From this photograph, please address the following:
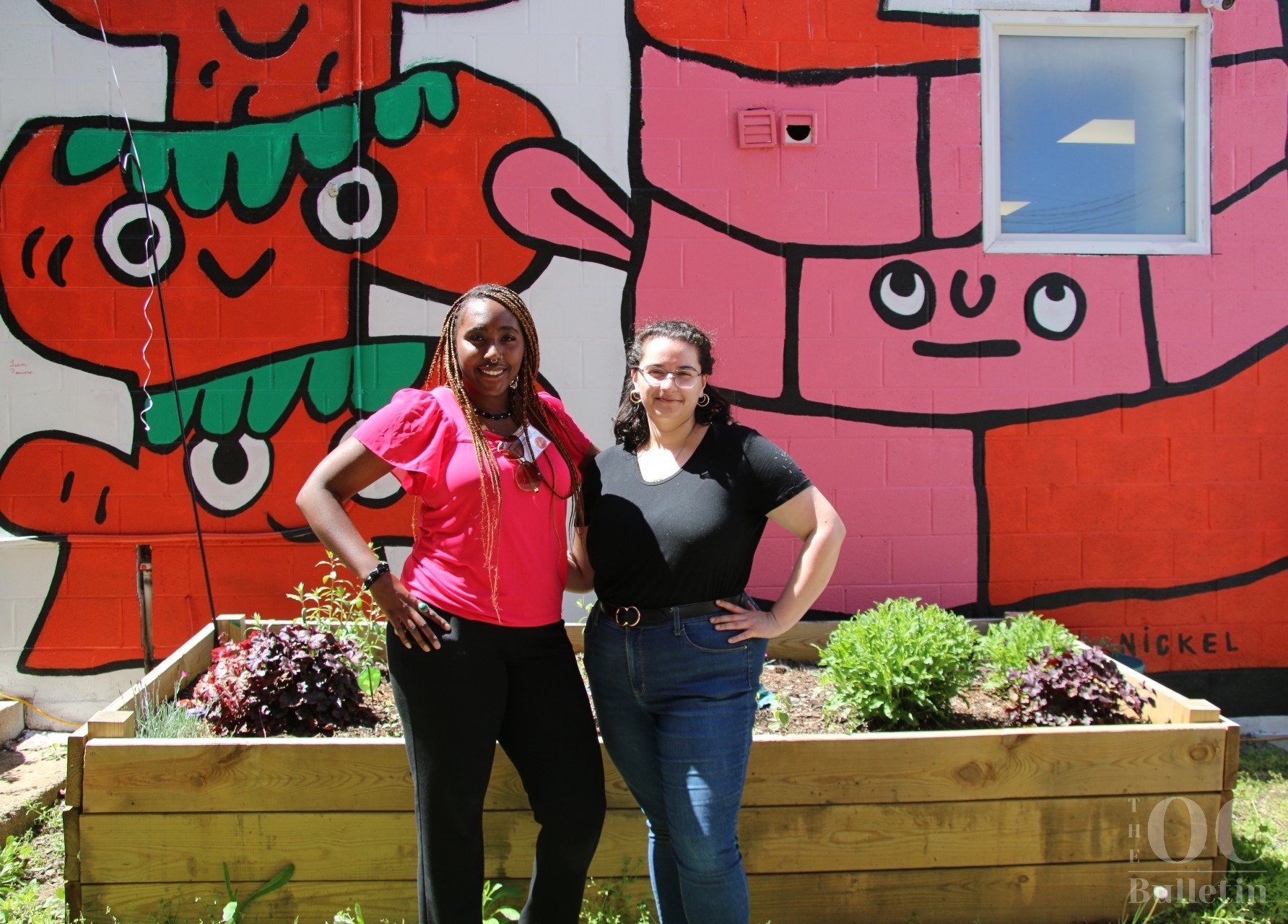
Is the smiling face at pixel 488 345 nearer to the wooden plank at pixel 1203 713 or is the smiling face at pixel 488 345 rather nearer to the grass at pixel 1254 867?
the wooden plank at pixel 1203 713

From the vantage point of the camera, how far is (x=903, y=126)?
407 cm

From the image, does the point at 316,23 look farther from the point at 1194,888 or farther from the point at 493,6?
the point at 1194,888

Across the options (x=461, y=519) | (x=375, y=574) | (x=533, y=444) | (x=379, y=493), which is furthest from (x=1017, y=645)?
(x=379, y=493)

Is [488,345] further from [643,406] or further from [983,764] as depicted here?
[983,764]

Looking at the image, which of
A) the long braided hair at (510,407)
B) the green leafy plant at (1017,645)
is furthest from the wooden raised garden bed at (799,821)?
the long braided hair at (510,407)

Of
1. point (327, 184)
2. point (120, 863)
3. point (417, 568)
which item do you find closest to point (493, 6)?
point (327, 184)

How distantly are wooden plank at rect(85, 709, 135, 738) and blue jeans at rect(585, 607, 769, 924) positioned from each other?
141 centimetres

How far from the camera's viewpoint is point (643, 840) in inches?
99.5

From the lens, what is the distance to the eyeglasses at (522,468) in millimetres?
2057

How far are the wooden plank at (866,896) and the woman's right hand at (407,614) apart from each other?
37.4 inches

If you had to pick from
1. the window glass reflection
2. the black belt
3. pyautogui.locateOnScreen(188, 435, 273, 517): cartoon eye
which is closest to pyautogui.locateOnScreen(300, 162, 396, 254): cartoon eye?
pyautogui.locateOnScreen(188, 435, 273, 517): cartoon eye

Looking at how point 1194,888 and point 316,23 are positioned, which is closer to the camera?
point 1194,888

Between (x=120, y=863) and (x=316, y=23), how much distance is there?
3.37 metres

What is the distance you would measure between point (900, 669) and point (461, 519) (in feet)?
5.07
